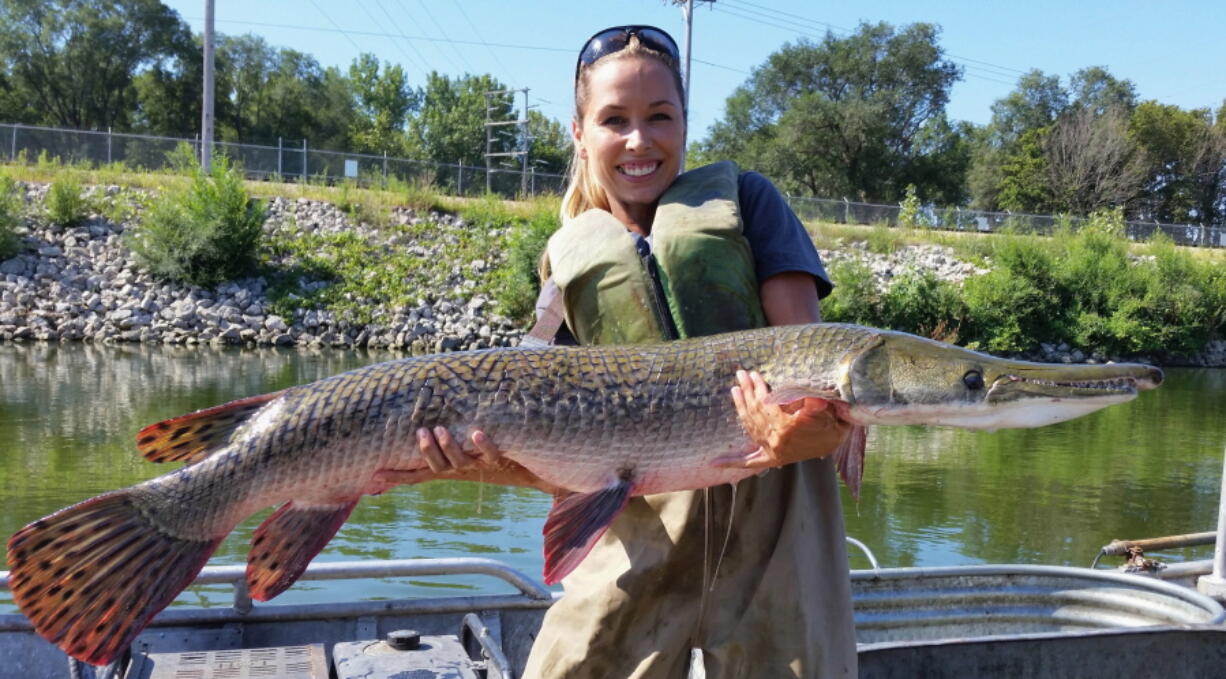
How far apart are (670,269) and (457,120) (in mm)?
79111

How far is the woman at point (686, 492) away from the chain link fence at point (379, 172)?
95.0 feet

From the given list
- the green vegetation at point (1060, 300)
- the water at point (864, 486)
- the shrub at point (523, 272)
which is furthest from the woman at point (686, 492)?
the green vegetation at point (1060, 300)

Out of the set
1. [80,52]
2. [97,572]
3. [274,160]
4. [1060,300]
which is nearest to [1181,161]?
[1060,300]

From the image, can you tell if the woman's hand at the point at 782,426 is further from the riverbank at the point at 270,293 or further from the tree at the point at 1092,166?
the tree at the point at 1092,166

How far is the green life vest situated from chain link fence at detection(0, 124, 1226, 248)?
28998mm

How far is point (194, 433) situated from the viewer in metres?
2.63

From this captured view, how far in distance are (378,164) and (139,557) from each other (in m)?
37.2

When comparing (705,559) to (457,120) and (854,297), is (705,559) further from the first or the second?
(457,120)

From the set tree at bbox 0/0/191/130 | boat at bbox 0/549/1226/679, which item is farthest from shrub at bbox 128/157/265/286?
tree at bbox 0/0/191/130

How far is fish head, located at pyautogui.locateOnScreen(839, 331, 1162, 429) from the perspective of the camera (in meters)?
2.40

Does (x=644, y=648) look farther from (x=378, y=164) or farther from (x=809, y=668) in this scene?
(x=378, y=164)

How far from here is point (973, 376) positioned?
8.11 ft

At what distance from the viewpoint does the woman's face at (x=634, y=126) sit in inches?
110

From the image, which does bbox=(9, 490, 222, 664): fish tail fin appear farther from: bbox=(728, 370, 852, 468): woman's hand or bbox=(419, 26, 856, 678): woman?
bbox=(728, 370, 852, 468): woman's hand
